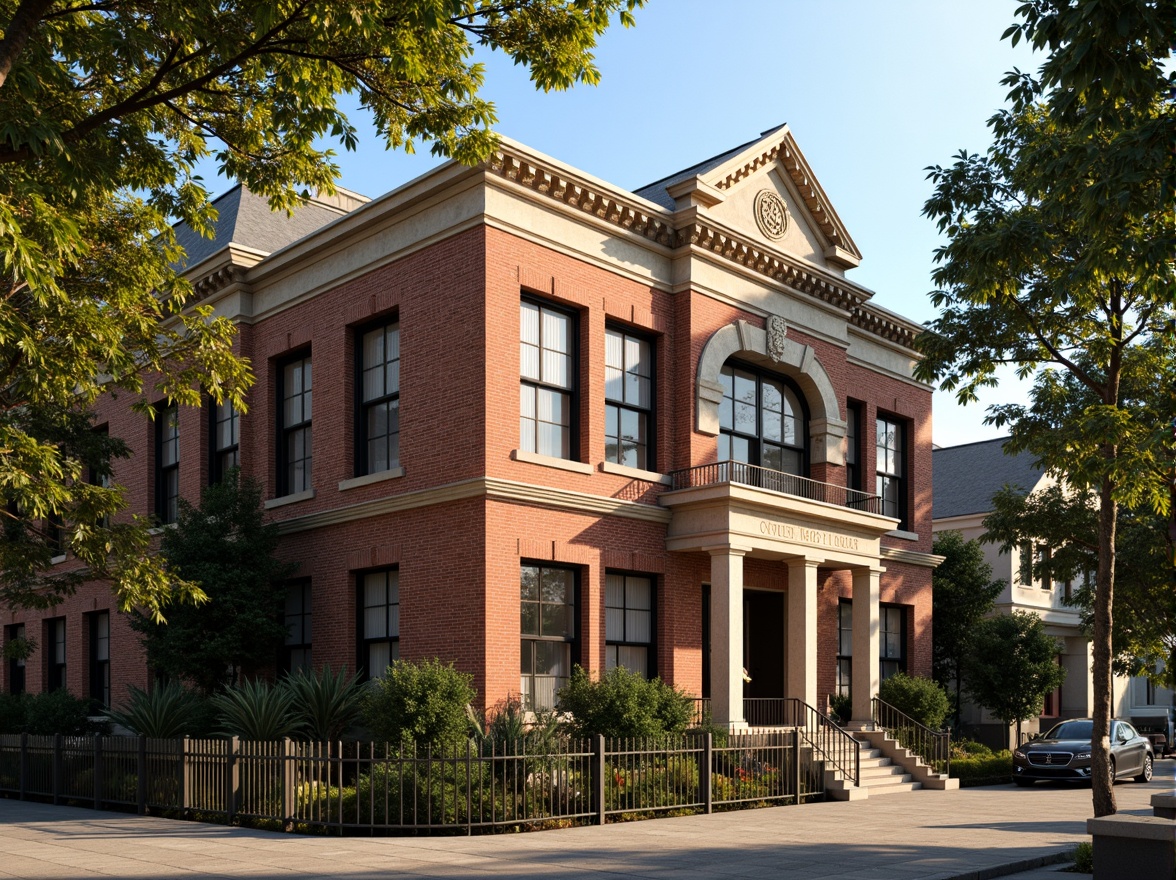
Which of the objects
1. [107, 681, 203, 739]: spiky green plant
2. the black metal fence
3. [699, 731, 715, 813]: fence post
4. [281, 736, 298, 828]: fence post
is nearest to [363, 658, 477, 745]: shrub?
the black metal fence

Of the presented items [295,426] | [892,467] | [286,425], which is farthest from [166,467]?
[892,467]

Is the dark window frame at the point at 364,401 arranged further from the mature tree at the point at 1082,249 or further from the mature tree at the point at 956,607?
the mature tree at the point at 956,607

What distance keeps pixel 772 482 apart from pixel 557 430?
6.03 m

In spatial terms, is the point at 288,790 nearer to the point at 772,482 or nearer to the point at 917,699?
the point at 772,482

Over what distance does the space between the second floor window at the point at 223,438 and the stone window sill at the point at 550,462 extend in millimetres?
8588

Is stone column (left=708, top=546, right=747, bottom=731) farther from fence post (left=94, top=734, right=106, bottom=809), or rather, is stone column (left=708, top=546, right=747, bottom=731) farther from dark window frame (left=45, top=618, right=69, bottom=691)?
dark window frame (left=45, top=618, right=69, bottom=691)

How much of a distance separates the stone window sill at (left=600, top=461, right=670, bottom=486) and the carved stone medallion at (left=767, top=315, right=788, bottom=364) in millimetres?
4173

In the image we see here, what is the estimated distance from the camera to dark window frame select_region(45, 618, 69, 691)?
3225cm

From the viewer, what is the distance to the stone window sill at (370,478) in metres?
22.0

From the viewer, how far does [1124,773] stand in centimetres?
2748

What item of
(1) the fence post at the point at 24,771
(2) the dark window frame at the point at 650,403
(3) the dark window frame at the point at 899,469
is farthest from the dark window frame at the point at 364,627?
(3) the dark window frame at the point at 899,469

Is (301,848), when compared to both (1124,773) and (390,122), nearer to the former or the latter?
(390,122)

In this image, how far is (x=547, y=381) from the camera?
22.2 metres

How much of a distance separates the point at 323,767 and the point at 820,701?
42.2ft
